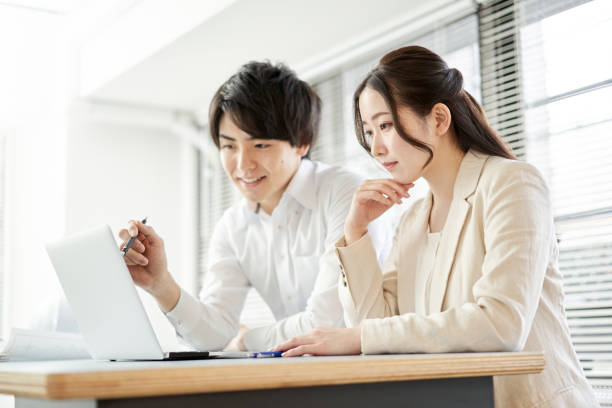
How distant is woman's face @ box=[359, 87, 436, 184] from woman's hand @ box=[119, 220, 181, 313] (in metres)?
0.57

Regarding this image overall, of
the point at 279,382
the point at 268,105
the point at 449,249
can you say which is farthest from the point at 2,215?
the point at 279,382

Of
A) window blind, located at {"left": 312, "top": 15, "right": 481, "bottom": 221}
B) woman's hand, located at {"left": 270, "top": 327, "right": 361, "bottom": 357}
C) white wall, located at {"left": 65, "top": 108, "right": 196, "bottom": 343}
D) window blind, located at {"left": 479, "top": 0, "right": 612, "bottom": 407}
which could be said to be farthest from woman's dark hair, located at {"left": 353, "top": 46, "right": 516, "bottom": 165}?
white wall, located at {"left": 65, "top": 108, "right": 196, "bottom": 343}

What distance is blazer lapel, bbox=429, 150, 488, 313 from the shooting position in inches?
57.4

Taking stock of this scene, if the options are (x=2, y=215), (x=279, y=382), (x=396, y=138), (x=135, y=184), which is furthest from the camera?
(x=2, y=215)

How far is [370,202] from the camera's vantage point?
1.63 meters

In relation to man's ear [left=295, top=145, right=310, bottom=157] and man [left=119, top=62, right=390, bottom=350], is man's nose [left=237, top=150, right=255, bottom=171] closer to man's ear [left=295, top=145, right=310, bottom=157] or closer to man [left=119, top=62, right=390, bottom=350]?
man [left=119, top=62, right=390, bottom=350]

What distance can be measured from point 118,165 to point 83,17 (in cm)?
91

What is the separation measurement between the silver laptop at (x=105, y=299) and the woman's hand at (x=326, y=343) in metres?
0.06

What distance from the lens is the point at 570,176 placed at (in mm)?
2469

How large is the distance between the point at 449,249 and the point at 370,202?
0.24m

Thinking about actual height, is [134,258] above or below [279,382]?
above

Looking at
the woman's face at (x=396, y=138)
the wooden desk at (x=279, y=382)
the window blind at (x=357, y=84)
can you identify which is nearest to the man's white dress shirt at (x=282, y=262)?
the woman's face at (x=396, y=138)

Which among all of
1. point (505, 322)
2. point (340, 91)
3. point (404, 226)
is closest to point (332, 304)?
point (404, 226)

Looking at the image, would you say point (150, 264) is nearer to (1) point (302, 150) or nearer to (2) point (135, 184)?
(1) point (302, 150)
